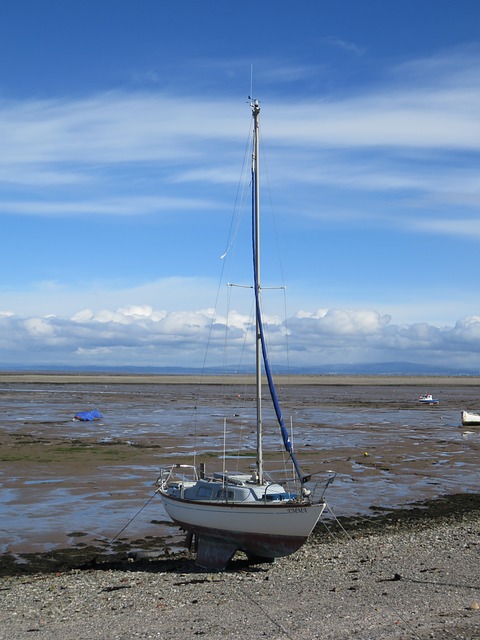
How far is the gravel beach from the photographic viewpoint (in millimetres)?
14867

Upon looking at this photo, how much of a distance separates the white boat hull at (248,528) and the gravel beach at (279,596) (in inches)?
20.0

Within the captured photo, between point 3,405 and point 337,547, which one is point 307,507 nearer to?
point 337,547

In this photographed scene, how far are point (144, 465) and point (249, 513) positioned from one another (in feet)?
63.6

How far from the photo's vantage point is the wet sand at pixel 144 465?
24406 mm

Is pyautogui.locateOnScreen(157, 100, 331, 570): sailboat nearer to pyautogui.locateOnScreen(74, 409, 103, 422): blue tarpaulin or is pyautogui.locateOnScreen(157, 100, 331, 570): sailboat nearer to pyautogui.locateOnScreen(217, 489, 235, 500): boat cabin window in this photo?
pyautogui.locateOnScreen(217, 489, 235, 500): boat cabin window

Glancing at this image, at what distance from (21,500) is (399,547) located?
1425 cm

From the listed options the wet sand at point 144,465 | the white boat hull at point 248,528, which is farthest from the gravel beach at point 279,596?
the wet sand at point 144,465

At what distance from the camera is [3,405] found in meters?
81.6

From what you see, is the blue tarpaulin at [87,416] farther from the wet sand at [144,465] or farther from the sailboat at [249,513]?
the sailboat at [249,513]

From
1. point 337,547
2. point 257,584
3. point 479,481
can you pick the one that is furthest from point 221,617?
point 479,481

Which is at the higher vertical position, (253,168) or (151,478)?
(253,168)

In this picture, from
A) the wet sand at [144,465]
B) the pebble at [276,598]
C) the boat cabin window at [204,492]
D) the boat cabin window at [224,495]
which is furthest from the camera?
the wet sand at [144,465]

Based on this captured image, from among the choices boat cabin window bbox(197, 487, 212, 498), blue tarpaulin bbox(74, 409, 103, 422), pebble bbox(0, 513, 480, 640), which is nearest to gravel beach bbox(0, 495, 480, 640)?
pebble bbox(0, 513, 480, 640)

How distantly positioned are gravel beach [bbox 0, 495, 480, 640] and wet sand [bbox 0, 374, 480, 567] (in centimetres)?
247
